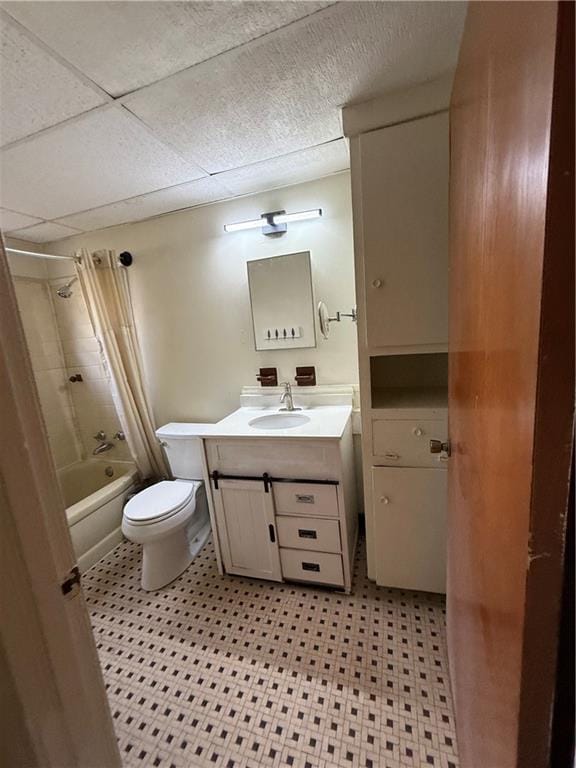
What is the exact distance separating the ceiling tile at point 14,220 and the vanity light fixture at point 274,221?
3.95ft

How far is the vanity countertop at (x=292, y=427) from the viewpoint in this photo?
1.51 m

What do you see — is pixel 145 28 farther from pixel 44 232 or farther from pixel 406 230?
pixel 44 232

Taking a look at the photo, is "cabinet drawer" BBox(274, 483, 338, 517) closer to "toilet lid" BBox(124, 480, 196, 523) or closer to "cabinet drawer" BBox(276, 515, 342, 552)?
"cabinet drawer" BBox(276, 515, 342, 552)

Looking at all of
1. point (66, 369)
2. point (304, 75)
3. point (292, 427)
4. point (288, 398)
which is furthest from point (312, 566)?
point (66, 369)

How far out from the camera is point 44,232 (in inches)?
88.8

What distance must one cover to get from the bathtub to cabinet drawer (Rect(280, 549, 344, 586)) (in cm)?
111

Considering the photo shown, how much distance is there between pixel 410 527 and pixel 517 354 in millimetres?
1297

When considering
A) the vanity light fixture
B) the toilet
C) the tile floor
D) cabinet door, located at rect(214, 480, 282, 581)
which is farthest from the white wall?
the tile floor

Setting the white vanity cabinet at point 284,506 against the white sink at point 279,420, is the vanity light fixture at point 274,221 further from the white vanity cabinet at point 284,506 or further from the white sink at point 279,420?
the white vanity cabinet at point 284,506

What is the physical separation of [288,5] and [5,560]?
1.33 m

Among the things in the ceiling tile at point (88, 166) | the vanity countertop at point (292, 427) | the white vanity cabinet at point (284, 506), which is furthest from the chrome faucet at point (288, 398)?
the ceiling tile at point (88, 166)

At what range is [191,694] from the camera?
1.24 metres

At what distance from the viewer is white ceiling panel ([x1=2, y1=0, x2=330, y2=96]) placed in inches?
31.1

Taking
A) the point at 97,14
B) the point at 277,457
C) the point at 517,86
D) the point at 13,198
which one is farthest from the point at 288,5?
the point at 13,198
